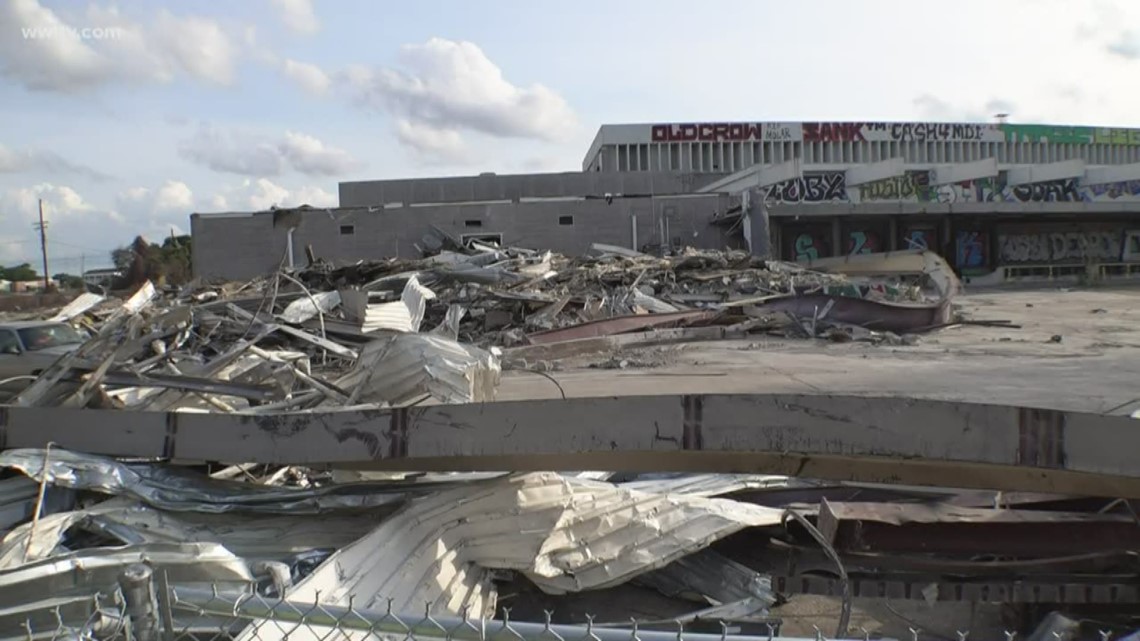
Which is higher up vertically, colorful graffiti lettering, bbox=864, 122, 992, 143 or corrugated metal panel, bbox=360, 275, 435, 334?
colorful graffiti lettering, bbox=864, 122, 992, 143

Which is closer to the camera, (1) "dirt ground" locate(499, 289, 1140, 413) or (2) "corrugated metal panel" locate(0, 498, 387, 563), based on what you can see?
(2) "corrugated metal panel" locate(0, 498, 387, 563)

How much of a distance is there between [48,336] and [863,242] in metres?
29.9

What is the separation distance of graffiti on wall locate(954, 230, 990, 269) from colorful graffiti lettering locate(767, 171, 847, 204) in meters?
6.46

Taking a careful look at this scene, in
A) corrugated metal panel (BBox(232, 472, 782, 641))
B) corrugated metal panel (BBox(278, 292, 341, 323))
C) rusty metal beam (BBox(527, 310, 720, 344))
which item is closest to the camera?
corrugated metal panel (BBox(232, 472, 782, 641))

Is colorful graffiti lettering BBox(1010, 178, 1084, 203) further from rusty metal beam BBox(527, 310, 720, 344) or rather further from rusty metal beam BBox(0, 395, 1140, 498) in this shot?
rusty metal beam BBox(0, 395, 1140, 498)

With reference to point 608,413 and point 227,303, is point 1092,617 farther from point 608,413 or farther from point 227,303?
point 227,303

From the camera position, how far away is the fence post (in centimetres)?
200

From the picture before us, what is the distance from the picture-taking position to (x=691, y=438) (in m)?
3.37

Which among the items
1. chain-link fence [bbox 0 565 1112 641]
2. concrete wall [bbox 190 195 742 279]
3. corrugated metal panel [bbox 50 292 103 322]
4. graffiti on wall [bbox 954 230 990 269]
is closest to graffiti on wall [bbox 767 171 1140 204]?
graffiti on wall [bbox 954 230 990 269]

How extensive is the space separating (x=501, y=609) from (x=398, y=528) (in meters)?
0.67

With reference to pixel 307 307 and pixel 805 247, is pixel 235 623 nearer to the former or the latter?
pixel 307 307

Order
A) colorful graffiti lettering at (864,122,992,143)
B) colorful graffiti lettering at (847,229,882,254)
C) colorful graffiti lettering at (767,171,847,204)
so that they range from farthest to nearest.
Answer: colorful graffiti lettering at (864,122,992,143) → colorful graffiti lettering at (767,171,847,204) → colorful graffiti lettering at (847,229,882,254)

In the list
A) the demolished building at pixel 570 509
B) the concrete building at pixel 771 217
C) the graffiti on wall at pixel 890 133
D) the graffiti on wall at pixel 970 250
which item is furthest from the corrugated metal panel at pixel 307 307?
the graffiti on wall at pixel 890 133

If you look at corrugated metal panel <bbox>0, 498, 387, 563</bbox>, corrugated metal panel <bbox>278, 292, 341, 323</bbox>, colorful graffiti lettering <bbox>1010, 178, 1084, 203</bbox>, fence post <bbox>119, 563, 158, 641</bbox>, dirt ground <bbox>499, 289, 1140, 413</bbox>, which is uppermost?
colorful graffiti lettering <bbox>1010, 178, 1084, 203</bbox>
